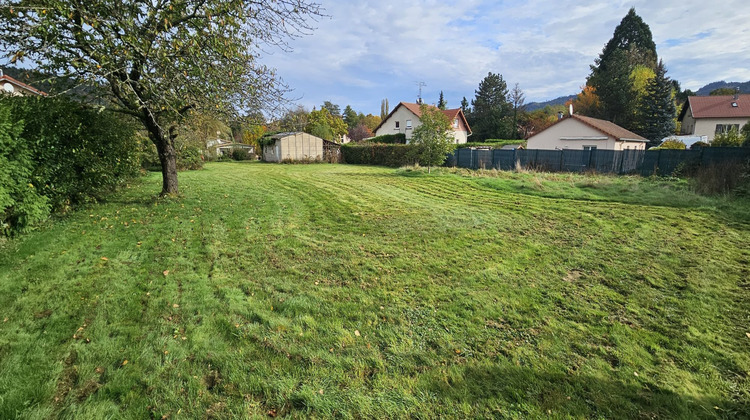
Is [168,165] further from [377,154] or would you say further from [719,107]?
[719,107]

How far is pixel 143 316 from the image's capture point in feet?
11.9

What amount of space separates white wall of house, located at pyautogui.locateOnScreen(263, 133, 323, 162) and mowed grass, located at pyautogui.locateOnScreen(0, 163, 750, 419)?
26.8 m

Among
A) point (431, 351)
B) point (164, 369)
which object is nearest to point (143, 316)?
point (164, 369)

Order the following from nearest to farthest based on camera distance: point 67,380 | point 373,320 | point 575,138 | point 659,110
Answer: point 67,380 < point 373,320 < point 575,138 < point 659,110

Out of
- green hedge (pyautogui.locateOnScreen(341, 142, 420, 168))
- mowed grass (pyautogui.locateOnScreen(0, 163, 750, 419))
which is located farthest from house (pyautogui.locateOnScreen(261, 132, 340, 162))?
mowed grass (pyautogui.locateOnScreen(0, 163, 750, 419))

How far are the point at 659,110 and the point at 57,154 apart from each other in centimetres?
5126

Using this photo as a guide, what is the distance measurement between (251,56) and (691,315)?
29.8ft

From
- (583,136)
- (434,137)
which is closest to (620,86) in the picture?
(583,136)

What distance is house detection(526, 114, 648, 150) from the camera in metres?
25.3

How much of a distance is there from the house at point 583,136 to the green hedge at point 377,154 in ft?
41.4

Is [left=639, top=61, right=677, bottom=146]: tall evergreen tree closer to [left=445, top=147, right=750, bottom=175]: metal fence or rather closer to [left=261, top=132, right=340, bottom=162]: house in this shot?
[left=445, top=147, right=750, bottom=175]: metal fence

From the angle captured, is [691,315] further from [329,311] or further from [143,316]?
[143,316]

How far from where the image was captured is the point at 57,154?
6.61 m

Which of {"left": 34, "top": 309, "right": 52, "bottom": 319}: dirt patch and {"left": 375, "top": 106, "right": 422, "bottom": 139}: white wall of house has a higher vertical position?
{"left": 375, "top": 106, "right": 422, "bottom": 139}: white wall of house
